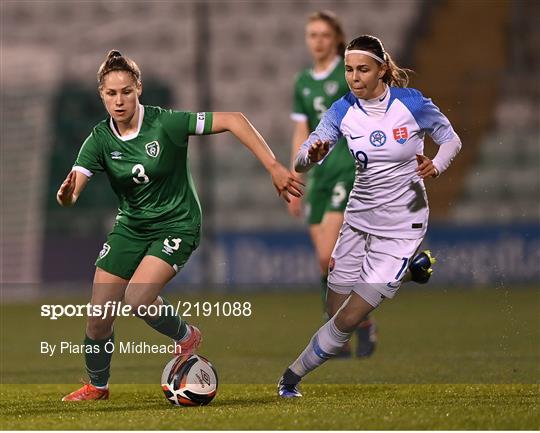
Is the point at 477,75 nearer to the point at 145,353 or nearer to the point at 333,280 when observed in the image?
the point at 145,353

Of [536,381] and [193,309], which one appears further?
[193,309]

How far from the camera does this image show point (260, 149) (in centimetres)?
657

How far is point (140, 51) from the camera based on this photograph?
20.7 meters

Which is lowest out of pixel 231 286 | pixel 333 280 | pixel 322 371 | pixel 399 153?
pixel 231 286

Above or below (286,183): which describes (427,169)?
above

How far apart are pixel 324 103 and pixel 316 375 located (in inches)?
82.4

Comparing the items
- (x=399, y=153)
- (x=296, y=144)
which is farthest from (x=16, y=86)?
(x=399, y=153)

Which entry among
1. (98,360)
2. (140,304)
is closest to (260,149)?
(140,304)

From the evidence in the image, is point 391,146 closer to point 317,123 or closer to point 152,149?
point 152,149

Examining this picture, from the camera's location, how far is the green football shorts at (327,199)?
9.16m

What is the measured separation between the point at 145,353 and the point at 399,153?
3.66m

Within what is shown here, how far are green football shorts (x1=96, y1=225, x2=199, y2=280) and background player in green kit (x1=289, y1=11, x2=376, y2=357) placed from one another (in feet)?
7.45

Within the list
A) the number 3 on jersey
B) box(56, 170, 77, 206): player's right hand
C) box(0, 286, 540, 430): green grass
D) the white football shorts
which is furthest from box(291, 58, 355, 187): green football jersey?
box(56, 170, 77, 206): player's right hand

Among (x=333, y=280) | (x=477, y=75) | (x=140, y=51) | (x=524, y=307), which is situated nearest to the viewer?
(x=333, y=280)
